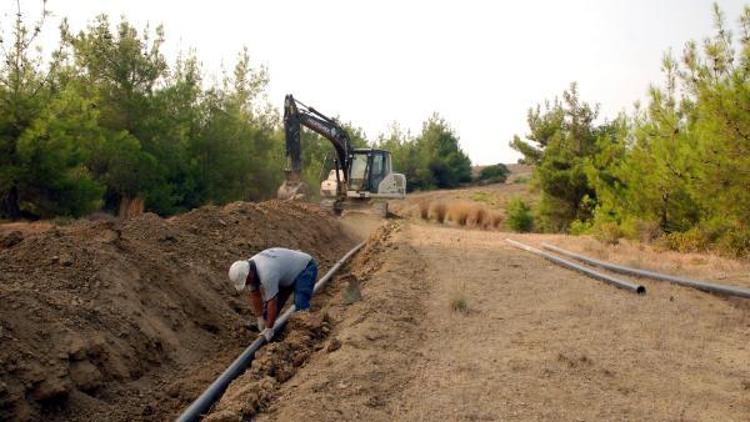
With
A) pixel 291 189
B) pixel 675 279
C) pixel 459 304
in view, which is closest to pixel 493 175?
pixel 291 189

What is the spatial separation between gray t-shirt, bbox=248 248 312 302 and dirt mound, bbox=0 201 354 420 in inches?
34.6

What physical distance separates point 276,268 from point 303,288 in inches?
31.3

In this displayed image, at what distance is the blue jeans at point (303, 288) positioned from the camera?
32.2 ft

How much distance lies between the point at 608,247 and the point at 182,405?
1363 centimetres

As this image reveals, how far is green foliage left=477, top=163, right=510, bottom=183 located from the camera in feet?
259

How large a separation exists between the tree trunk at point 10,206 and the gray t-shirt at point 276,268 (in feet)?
42.1

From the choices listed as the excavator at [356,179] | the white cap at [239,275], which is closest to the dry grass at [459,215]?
the excavator at [356,179]

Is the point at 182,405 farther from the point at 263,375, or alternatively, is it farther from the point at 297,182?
the point at 297,182

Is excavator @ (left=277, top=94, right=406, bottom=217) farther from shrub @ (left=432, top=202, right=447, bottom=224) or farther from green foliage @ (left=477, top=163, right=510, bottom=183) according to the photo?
green foliage @ (left=477, top=163, right=510, bottom=183)

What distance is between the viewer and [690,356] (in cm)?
782

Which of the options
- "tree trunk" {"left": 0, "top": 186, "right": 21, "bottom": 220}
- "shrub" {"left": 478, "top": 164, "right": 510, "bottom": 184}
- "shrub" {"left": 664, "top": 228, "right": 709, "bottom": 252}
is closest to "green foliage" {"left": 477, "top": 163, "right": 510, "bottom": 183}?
"shrub" {"left": 478, "top": 164, "right": 510, "bottom": 184}

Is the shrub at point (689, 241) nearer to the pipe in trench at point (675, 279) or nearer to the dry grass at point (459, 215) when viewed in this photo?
the pipe in trench at point (675, 279)

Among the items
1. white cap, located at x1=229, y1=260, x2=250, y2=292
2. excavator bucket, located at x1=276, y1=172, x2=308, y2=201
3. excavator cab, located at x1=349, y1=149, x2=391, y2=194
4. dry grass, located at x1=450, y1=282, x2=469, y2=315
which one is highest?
excavator cab, located at x1=349, y1=149, x2=391, y2=194

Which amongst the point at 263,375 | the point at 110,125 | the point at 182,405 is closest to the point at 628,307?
the point at 263,375
